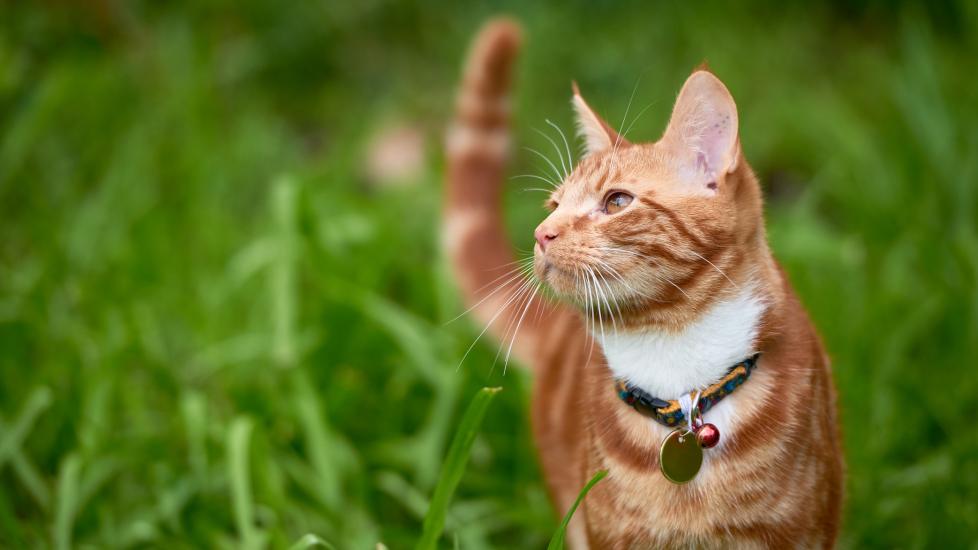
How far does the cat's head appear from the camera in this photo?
4.64ft

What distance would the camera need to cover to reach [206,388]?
9.03 feet

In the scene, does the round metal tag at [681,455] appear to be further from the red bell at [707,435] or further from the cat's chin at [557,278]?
the cat's chin at [557,278]

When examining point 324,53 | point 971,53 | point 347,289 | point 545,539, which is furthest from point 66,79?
point 971,53

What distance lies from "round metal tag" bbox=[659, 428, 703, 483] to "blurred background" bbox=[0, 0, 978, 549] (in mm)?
533

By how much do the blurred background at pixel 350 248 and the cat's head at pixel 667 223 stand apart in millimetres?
110

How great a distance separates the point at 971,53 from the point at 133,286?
348 cm

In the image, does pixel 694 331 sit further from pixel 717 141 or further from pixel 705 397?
pixel 717 141

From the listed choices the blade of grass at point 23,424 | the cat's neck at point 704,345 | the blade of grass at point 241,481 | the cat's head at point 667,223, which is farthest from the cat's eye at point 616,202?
the blade of grass at point 23,424

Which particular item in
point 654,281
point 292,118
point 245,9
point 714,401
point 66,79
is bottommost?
point 714,401

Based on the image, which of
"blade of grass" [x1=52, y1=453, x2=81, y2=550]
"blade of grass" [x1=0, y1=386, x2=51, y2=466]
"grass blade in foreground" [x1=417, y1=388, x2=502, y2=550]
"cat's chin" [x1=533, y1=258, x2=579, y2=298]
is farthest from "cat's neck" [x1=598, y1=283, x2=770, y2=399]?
"blade of grass" [x1=0, y1=386, x2=51, y2=466]

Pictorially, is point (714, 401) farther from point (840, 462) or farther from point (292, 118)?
point (292, 118)

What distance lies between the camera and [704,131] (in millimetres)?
1432

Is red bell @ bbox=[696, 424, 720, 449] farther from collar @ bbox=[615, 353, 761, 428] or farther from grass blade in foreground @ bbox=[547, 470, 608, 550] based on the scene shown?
grass blade in foreground @ bbox=[547, 470, 608, 550]

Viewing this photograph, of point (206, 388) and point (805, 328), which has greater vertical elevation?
point (805, 328)
